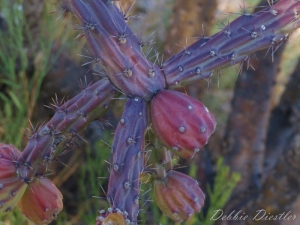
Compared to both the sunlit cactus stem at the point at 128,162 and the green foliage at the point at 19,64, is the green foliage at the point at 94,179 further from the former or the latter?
the sunlit cactus stem at the point at 128,162

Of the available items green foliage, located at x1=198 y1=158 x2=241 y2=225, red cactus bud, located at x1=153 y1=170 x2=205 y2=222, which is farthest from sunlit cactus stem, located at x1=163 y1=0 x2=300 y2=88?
green foliage, located at x1=198 y1=158 x2=241 y2=225

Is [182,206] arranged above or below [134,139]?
below

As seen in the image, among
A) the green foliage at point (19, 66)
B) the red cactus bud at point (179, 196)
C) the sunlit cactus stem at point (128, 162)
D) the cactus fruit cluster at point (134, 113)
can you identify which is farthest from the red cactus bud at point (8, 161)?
the green foliage at point (19, 66)

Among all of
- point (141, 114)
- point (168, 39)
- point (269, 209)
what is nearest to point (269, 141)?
point (269, 209)

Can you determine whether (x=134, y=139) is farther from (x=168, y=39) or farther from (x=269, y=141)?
(x=168, y=39)

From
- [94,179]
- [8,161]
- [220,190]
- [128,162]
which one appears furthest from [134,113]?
[94,179]

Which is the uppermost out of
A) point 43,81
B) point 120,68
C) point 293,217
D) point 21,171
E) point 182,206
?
point 120,68

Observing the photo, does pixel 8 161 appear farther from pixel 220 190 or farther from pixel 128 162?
pixel 220 190
